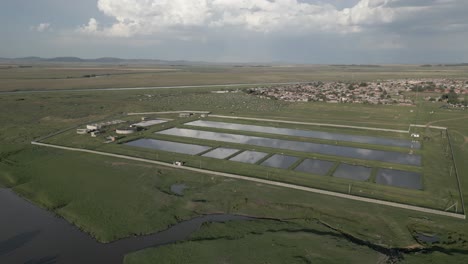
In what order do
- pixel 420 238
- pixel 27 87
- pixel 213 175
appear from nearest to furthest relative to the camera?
pixel 420 238 → pixel 213 175 → pixel 27 87

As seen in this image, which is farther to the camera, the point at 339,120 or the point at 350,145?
the point at 339,120

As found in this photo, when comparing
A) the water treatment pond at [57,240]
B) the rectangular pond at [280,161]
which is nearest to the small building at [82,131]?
the water treatment pond at [57,240]

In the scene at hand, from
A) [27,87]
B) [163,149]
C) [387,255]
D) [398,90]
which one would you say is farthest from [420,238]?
A: [27,87]

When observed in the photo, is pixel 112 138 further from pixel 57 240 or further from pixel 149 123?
pixel 57 240

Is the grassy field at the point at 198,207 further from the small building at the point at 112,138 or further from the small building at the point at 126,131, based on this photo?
the small building at the point at 126,131

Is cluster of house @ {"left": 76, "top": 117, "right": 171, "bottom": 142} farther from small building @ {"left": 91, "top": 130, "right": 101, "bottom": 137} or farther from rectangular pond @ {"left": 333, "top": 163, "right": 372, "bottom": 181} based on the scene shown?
rectangular pond @ {"left": 333, "top": 163, "right": 372, "bottom": 181}

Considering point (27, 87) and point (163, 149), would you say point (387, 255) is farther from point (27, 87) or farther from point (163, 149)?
point (27, 87)
